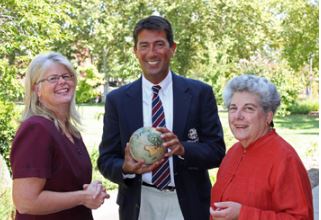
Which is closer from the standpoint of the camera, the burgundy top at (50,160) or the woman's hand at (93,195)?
the burgundy top at (50,160)

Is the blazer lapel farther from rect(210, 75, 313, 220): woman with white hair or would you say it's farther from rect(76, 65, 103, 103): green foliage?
rect(76, 65, 103, 103): green foliage

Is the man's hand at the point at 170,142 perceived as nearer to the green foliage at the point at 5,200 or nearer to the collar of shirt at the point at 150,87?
the collar of shirt at the point at 150,87

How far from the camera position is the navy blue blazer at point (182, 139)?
126 inches

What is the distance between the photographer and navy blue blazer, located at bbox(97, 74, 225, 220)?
3199 millimetres

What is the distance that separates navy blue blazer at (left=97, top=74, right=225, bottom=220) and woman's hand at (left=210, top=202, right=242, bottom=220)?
61 cm

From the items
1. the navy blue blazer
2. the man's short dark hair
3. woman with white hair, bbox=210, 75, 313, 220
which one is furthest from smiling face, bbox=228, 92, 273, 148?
the man's short dark hair

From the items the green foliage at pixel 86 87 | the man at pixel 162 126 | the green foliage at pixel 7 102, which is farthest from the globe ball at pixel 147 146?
the green foliage at pixel 86 87

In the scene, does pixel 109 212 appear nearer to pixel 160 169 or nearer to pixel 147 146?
pixel 160 169

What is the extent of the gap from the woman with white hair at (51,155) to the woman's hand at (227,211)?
0.68m

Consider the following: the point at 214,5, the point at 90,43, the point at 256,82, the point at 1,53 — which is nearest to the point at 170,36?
the point at 256,82

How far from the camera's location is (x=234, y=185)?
266 centimetres

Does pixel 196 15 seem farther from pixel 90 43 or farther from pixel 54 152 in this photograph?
pixel 54 152

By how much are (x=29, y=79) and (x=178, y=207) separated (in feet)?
4.48

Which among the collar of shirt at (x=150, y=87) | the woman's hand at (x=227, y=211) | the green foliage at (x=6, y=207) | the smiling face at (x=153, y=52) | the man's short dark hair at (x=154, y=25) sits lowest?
the green foliage at (x=6, y=207)
